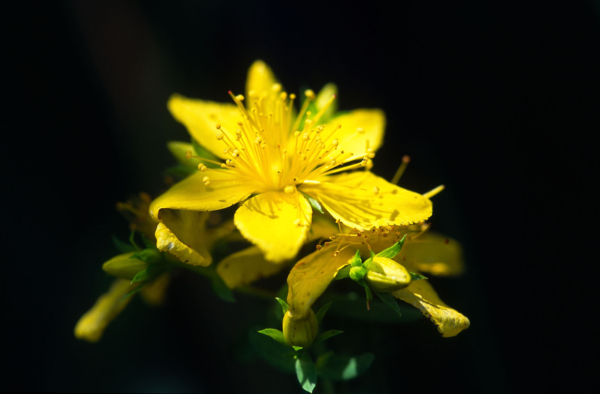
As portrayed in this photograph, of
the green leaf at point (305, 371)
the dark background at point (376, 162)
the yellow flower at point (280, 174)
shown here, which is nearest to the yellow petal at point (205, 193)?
the yellow flower at point (280, 174)

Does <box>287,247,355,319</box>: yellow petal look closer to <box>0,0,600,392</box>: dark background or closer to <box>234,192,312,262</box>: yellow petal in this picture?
<box>234,192,312,262</box>: yellow petal

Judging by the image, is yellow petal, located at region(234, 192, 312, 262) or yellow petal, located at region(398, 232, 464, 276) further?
yellow petal, located at region(398, 232, 464, 276)

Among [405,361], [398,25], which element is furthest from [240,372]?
[398,25]

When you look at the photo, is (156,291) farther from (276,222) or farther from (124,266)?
(276,222)

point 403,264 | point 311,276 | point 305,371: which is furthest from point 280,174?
point 305,371

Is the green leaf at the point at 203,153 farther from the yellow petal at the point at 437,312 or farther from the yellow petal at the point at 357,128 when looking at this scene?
the yellow petal at the point at 437,312

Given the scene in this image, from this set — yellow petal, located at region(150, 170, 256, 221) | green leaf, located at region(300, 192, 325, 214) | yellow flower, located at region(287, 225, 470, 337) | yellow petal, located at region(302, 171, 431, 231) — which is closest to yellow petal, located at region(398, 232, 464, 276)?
yellow flower, located at region(287, 225, 470, 337)
